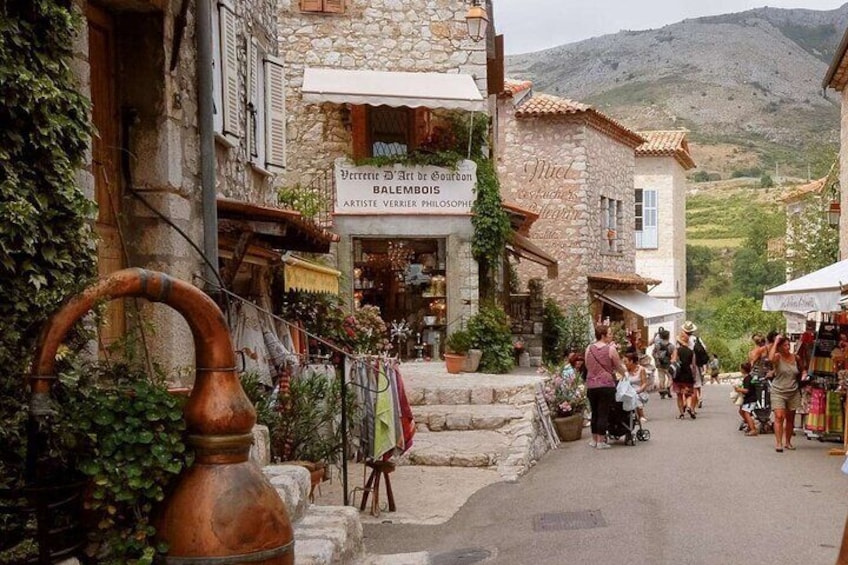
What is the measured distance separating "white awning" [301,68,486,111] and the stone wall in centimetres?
48

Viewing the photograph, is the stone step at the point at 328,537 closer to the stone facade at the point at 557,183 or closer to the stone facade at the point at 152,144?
the stone facade at the point at 152,144

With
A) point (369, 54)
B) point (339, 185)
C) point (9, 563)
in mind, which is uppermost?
point (369, 54)

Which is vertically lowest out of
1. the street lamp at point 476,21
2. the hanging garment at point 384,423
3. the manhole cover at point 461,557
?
the manhole cover at point 461,557

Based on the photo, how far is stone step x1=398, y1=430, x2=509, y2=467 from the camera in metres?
11.6

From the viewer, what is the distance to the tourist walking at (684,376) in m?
17.0

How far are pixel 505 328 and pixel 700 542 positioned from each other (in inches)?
418

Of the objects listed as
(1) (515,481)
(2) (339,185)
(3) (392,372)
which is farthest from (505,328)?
(3) (392,372)

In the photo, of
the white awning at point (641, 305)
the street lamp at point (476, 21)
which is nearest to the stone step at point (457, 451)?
the street lamp at point (476, 21)

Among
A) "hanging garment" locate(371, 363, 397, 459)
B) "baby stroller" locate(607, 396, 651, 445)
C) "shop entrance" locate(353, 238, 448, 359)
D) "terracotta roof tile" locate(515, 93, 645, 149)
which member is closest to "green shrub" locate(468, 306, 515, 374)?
"shop entrance" locate(353, 238, 448, 359)

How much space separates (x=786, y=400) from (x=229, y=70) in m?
8.62

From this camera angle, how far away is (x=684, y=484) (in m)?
10.4

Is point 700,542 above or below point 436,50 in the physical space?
below

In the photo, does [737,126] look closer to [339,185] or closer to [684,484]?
[339,185]

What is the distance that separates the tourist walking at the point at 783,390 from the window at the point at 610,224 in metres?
15.9
